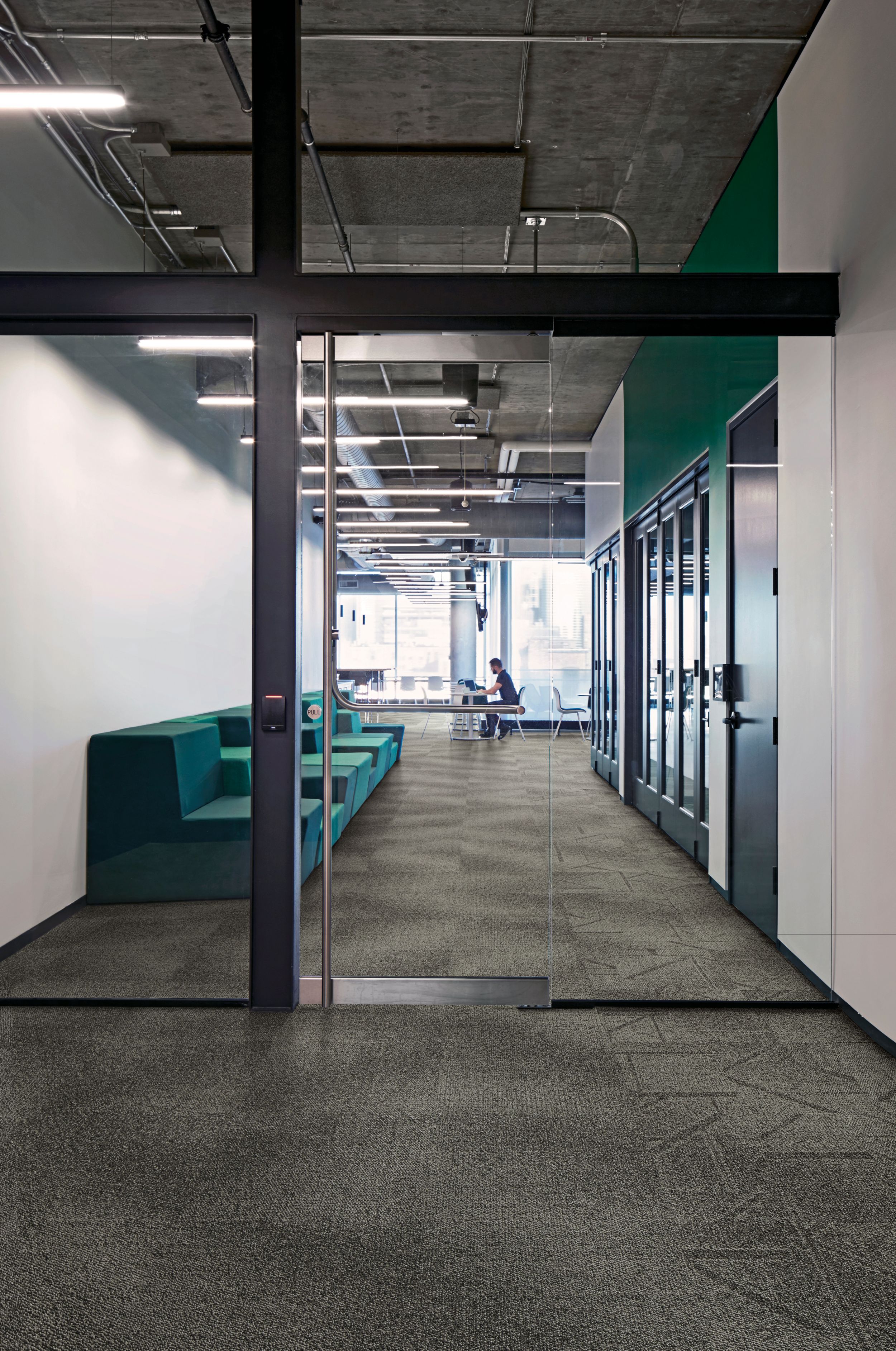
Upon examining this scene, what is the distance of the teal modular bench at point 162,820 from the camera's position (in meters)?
3.25

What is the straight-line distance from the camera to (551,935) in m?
3.89

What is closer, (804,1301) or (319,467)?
(804,1301)

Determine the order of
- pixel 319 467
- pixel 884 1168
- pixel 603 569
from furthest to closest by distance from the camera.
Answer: pixel 603 569
pixel 319 467
pixel 884 1168

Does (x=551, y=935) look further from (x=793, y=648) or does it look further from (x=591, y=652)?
(x=793, y=648)

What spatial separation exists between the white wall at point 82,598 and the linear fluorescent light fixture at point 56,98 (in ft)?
2.65

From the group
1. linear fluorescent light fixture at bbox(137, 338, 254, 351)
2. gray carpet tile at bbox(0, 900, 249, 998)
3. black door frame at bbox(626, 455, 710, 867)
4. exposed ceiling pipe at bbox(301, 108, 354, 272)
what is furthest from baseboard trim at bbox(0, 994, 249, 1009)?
exposed ceiling pipe at bbox(301, 108, 354, 272)

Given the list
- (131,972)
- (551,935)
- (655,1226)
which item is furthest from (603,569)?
(655,1226)

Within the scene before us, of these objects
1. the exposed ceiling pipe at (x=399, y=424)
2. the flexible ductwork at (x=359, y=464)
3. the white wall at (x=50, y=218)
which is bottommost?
the flexible ductwork at (x=359, y=464)

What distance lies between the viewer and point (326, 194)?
3.75 meters

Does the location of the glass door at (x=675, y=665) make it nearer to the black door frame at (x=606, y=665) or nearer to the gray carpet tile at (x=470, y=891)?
the black door frame at (x=606, y=665)

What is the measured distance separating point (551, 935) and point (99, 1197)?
229 cm

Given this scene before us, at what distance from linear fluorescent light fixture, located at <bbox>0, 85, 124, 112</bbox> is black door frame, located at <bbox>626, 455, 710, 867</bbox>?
131 inches

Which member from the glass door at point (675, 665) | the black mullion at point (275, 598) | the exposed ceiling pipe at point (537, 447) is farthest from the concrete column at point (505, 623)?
the glass door at point (675, 665)

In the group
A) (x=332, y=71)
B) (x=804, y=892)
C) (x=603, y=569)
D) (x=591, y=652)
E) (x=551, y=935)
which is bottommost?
(x=551, y=935)
